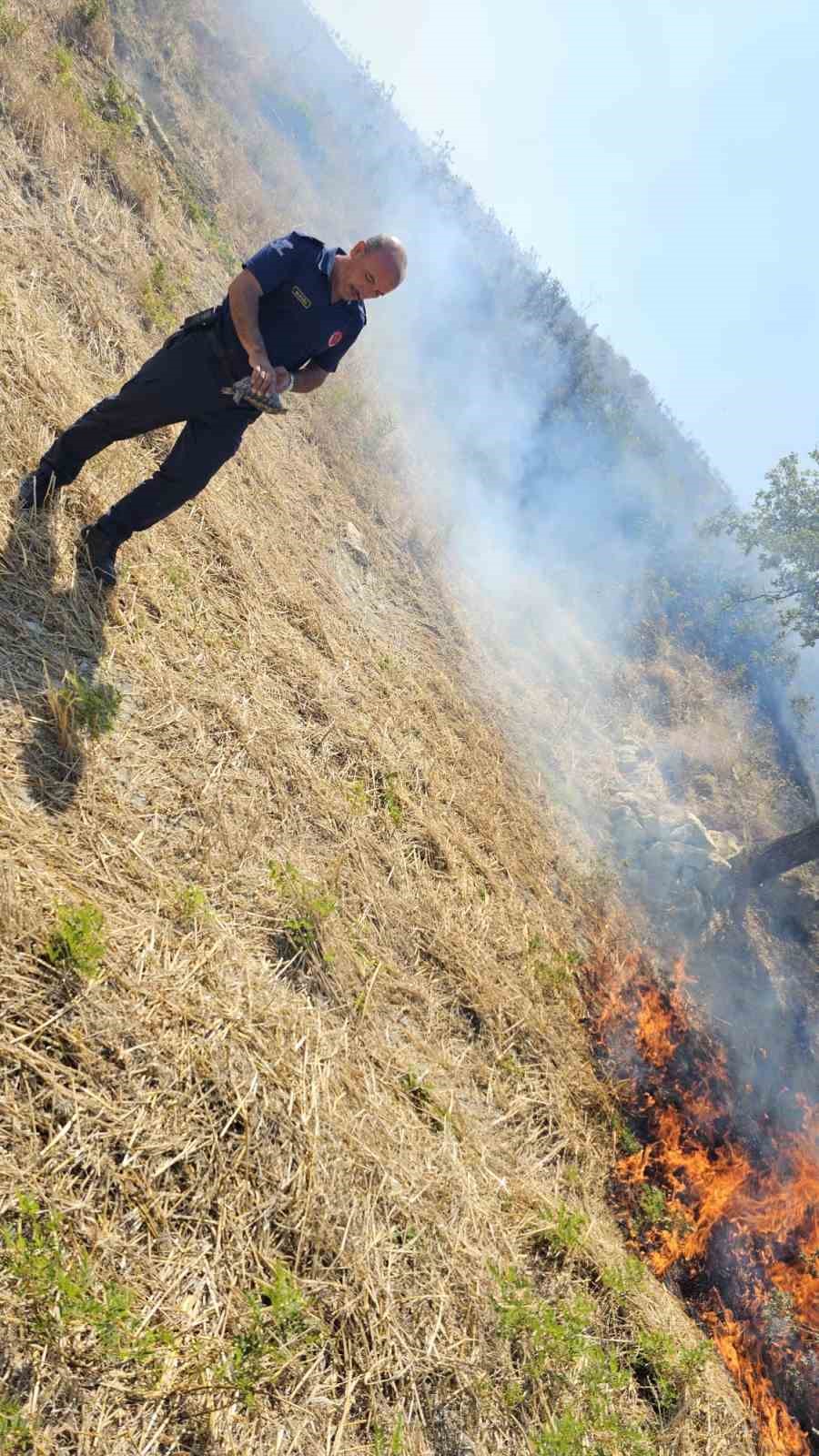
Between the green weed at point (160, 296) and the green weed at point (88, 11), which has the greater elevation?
the green weed at point (88, 11)

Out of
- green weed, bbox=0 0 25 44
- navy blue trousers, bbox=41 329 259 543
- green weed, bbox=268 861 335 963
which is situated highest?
green weed, bbox=0 0 25 44

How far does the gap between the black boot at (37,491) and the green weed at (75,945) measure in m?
1.84

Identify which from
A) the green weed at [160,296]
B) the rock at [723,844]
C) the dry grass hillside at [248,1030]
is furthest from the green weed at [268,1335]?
the rock at [723,844]

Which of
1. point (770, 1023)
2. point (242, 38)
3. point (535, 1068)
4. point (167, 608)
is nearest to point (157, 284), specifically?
point (167, 608)

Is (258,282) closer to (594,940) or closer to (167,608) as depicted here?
(167,608)

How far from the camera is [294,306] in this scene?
2.73 meters

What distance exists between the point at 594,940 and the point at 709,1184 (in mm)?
1691

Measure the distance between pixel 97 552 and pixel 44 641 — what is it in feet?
1.76

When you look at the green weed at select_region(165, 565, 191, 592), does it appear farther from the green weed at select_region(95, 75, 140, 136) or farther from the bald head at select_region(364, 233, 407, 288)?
the green weed at select_region(95, 75, 140, 136)

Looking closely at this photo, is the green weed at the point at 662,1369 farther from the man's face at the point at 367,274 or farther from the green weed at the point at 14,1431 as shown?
the man's face at the point at 367,274

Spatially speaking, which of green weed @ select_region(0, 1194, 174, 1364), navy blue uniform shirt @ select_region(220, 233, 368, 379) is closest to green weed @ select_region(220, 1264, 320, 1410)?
green weed @ select_region(0, 1194, 174, 1364)

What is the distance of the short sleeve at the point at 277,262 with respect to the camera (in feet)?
8.57

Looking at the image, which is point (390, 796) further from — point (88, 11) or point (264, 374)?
point (88, 11)

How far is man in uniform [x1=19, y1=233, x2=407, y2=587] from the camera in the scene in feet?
8.64
